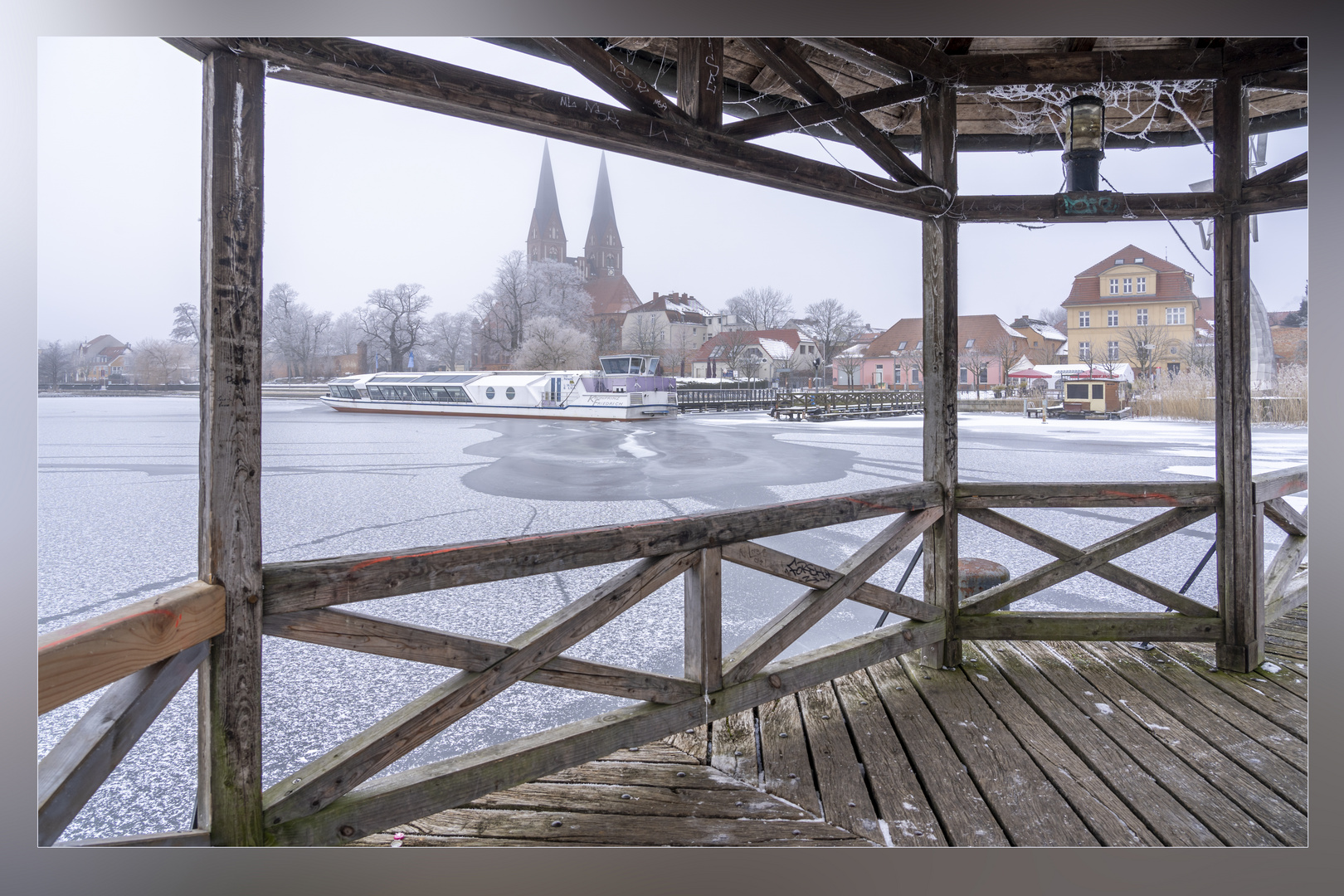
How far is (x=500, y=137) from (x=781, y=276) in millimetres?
1399

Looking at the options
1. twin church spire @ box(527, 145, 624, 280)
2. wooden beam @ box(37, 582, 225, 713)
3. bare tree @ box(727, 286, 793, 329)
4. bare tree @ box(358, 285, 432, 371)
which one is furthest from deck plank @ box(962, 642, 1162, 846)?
bare tree @ box(358, 285, 432, 371)

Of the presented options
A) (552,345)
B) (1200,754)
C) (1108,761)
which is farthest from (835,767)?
(552,345)

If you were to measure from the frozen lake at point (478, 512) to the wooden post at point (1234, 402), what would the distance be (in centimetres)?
14

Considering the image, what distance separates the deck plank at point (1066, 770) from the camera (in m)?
1.46

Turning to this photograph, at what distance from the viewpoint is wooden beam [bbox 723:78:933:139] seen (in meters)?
1.80

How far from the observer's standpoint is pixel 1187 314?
8.31 ft

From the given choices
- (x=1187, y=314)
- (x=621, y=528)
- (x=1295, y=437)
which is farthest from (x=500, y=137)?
(x=1295, y=437)

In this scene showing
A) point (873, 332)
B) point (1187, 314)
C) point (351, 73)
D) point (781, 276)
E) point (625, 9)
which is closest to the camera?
point (351, 73)

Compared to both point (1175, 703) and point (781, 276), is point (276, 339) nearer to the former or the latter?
point (781, 276)

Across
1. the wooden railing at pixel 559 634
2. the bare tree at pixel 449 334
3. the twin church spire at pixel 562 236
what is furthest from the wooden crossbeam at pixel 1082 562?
the bare tree at pixel 449 334

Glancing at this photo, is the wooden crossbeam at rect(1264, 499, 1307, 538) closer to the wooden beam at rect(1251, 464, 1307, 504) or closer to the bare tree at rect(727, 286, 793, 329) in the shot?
the wooden beam at rect(1251, 464, 1307, 504)

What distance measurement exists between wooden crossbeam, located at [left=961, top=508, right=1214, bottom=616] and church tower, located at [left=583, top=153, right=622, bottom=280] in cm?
191

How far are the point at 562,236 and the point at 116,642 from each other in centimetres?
242

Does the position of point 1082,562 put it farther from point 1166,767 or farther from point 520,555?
point 520,555
